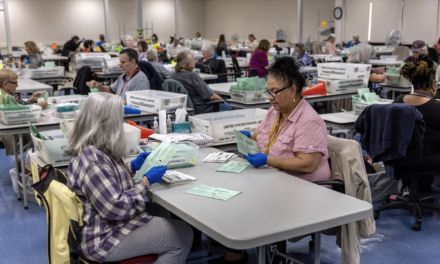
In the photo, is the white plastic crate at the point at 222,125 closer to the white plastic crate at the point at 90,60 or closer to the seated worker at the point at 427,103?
the seated worker at the point at 427,103

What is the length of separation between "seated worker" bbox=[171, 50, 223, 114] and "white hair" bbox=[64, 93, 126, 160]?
3096mm

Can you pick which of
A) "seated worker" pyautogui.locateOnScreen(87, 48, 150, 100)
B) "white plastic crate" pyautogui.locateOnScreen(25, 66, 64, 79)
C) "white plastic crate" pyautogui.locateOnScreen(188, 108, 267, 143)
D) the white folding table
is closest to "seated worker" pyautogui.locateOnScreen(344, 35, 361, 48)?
"white plastic crate" pyautogui.locateOnScreen(25, 66, 64, 79)

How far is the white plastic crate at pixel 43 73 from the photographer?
7159 mm

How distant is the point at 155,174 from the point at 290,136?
0.78 meters

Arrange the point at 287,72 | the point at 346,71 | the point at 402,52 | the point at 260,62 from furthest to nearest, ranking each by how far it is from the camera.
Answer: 1. the point at 402,52
2. the point at 260,62
3. the point at 346,71
4. the point at 287,72

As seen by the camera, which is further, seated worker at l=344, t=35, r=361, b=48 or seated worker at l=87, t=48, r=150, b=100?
seated worker at l=344, t=35, r=361, b=48

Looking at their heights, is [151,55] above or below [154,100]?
above

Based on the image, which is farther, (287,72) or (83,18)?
(83,18)

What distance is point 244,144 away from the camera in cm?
242

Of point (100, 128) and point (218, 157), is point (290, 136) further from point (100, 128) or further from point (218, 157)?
point (100, 128)

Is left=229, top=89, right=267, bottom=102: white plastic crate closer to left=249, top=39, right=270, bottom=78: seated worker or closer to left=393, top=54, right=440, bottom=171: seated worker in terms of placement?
left=393, top=54, right=440, bottom=171: seated worker

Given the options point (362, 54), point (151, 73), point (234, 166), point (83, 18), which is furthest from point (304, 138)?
point (83, 18)

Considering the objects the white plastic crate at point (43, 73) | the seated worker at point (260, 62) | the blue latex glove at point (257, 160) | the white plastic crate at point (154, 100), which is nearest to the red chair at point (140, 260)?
the blue latex glove at point (257, 160)

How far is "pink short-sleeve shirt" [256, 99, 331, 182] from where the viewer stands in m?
2.34
